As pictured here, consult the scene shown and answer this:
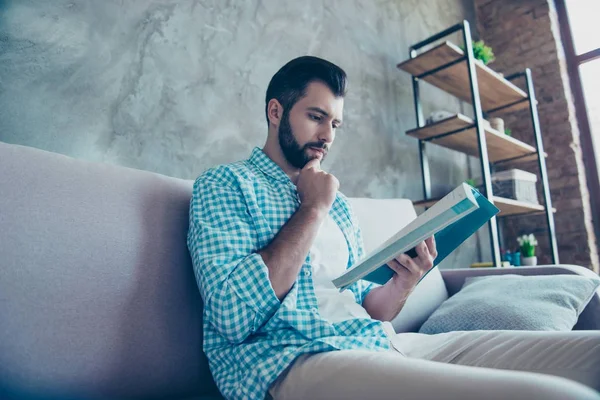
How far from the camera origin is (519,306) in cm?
128

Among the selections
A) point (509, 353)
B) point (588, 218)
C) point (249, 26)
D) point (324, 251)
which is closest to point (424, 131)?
point (249, 26)

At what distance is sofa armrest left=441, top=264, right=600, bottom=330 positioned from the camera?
1.35 meters

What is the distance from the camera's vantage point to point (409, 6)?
2852mm

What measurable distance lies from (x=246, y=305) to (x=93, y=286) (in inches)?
11.1

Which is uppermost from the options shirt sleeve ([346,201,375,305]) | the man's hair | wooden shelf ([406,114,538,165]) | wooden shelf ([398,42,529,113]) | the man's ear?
wooden shelf ([398,42,529,113])

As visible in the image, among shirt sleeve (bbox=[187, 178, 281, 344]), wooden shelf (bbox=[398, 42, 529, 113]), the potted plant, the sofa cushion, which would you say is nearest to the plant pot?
the potted plant

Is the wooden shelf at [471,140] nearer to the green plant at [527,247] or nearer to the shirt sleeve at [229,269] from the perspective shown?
the green plant at [527,247]

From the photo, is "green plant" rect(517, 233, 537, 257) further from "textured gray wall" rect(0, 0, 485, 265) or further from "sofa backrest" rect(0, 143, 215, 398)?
"sofa backrest" rect(0, 143, 215, 398)

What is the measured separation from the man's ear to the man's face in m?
0.02

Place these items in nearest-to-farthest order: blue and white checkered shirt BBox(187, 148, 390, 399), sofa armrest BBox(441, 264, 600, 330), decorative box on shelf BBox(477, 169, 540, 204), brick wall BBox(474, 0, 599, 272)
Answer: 1. blue and white checkered shirt BBox(187, 148, 390, 399)
2. sofa armrest BBox(441, 264, 600, 330)
3. decorative box on shelf BBox(477, 169, 540, 204)
4. brick wall BBox(474, 0, 599, 272)

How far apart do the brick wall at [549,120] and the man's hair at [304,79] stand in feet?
8.15

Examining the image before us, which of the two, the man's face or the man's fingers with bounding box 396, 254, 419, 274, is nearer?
the man's fingers with bounding box 396, 254, 419, 274

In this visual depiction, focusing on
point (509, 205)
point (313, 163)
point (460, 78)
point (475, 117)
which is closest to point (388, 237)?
point (313, 163)

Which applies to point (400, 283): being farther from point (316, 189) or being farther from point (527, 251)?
point (527, 251)
